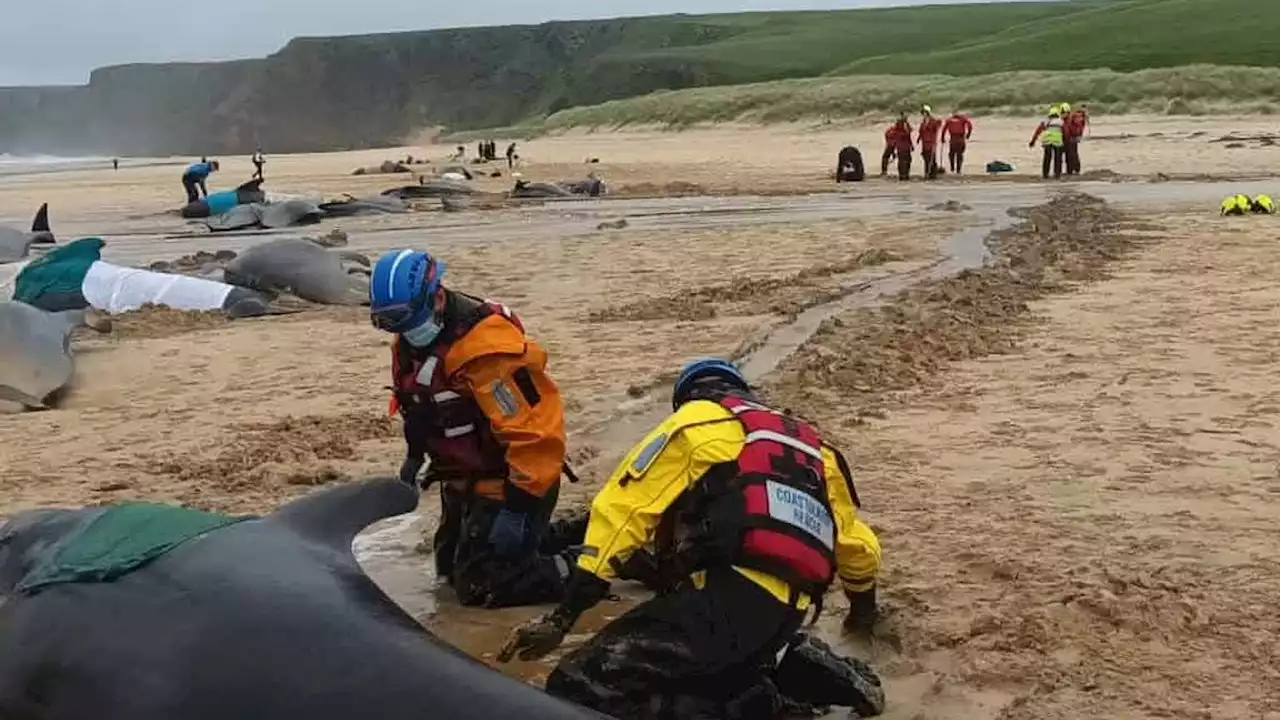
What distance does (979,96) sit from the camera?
55844mm

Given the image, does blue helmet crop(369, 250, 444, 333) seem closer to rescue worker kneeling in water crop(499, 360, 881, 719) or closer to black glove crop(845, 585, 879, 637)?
rescue worker kneeling in water crop(499, 360, 881, 719)

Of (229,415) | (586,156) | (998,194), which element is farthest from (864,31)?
(229,415)

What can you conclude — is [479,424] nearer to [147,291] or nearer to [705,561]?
[705,561]

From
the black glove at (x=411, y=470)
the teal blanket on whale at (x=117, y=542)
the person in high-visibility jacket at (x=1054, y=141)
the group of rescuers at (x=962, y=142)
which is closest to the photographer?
the teal blanket on whale at (x=117, y=542)

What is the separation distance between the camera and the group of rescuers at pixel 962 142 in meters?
29.8

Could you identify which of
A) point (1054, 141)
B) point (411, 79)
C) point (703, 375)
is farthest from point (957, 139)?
point (411, 79)

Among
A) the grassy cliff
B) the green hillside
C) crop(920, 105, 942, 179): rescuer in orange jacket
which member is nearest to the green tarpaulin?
crop(920, 105, 942, 179): rescuer in orange jacket

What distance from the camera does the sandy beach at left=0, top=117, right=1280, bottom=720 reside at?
5559 millimetres

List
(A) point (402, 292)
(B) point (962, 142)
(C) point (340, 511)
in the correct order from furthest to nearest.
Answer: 1. (B) point (962, 142)
2. (A) point (402, 292)
3. (C) point (340, 511)

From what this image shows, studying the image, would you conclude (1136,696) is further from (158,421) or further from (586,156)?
(586,156)

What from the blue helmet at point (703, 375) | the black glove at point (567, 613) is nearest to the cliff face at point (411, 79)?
the blue helmet at point (703, 375)

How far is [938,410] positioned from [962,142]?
24.7m

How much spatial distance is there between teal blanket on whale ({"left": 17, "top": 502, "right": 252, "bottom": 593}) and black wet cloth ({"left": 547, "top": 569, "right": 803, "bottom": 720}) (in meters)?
1.26

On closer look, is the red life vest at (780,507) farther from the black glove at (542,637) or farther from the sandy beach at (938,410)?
the sandy beach at (938,410)
